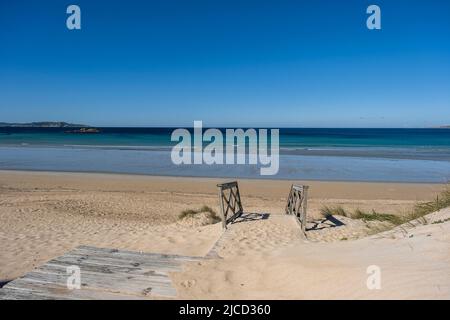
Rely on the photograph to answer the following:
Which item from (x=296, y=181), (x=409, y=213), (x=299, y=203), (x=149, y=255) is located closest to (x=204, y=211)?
(x=299, y=203)

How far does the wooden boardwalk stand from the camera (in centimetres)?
477

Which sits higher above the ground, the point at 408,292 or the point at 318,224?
the point at 408,292

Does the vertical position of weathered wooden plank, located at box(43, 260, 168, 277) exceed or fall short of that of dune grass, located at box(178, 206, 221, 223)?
it exceeds it

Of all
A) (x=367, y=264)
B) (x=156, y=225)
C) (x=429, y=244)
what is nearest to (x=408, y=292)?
(x=367, y=264)

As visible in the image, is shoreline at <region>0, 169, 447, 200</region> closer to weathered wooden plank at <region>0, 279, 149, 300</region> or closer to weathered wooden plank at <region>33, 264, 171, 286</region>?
weathered wooden plank at <region>33, 264, 171, 286</region>

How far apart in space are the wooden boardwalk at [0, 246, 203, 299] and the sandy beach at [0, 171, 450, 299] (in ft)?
1.10

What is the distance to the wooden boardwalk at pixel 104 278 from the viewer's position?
4.77 meters

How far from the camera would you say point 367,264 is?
5008 millimetres

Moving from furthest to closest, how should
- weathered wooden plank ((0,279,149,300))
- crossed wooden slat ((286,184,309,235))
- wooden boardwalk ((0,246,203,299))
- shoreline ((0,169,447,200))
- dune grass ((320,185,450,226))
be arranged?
1. shoreline ((0,169,447,200))
2. crossed wooden slat ((286,184,309,235))
3. dune grass ((320,185,450,226))
4. wooden boardwalk ((0,246,203,299))
5. weathered wooden plank ((0,279,149,300))

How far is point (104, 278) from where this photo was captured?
5.29 metres

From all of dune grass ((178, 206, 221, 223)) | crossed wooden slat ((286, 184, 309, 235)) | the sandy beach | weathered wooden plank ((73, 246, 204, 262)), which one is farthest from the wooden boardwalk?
dune grass ((178, 206, 221, 223))

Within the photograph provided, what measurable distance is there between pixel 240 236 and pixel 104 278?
4.08 metres
